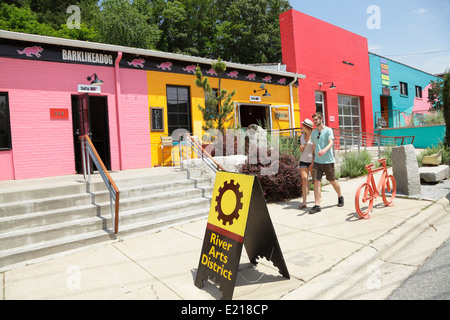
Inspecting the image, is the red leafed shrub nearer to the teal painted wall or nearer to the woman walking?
the woman walking

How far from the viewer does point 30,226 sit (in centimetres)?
466

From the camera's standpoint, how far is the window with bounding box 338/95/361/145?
17.3m

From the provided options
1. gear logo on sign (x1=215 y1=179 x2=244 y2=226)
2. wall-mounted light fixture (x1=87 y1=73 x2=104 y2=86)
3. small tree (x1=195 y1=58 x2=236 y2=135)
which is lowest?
gear logo on sign (x1=215 y1=179 x2=244 y2=226)

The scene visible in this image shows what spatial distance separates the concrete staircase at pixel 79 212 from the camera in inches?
171

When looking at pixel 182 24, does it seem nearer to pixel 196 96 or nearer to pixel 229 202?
pixel 196 96

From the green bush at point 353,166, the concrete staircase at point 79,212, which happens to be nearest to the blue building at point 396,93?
the green bush at point 353,166

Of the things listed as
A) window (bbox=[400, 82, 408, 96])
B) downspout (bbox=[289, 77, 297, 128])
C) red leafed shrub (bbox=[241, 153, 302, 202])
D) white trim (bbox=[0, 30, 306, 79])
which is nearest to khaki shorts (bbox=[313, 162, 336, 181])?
red leafed shrub (bbox=[241, 153, 302, 202])

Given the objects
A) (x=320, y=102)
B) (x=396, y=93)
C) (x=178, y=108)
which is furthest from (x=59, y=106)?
(x=396, y=93)

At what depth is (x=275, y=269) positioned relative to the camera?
356 cm

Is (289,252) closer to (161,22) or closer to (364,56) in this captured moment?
(364,56)

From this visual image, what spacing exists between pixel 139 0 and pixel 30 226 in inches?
1147

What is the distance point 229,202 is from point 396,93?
22.9 meters

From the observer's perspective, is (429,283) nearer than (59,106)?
Yes
